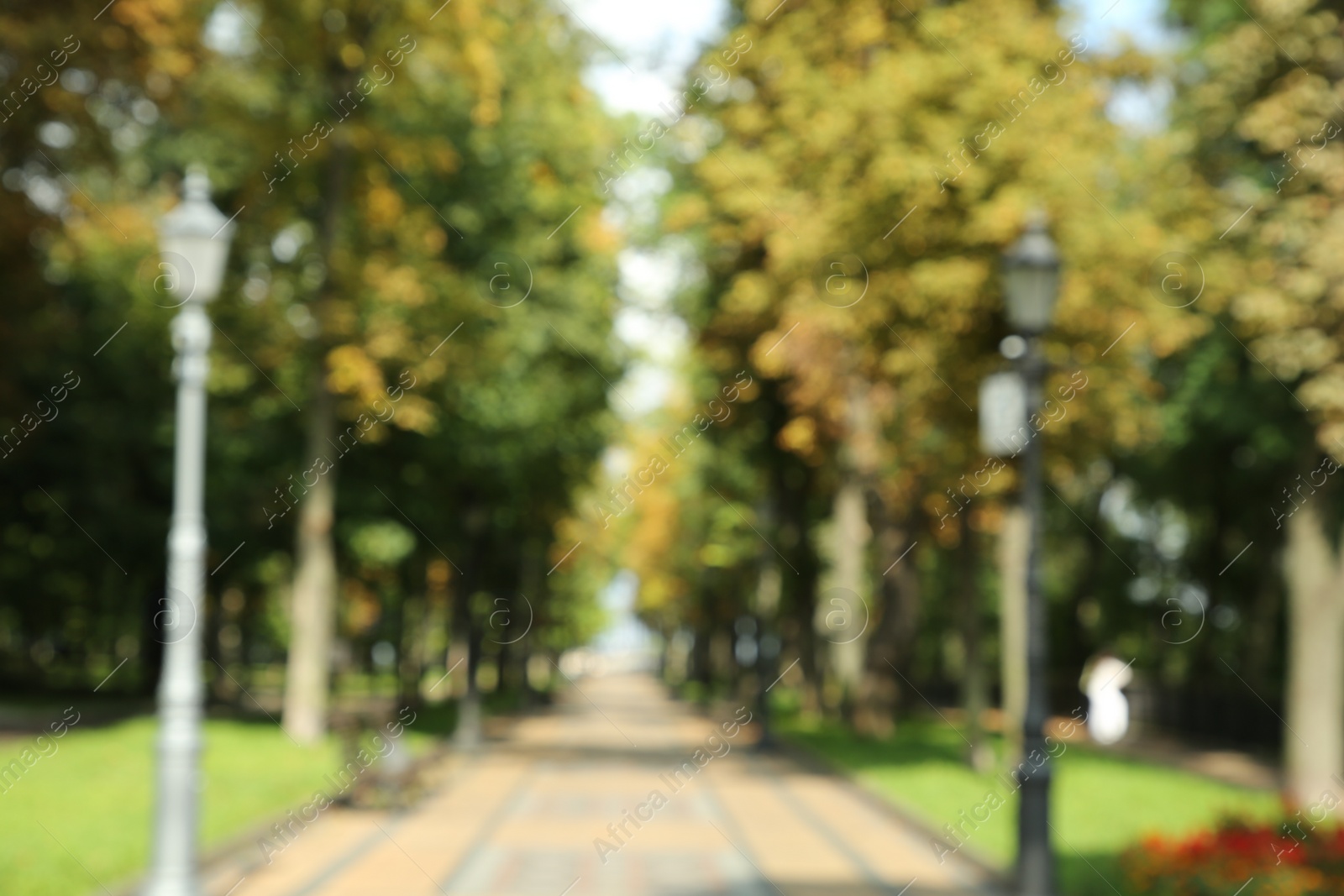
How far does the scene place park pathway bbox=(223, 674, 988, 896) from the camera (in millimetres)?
12867

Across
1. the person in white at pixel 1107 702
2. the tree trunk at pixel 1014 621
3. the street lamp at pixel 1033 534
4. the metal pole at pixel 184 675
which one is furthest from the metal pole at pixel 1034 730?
the tree trunk at pixel 1014 621

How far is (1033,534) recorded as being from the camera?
12.3 meters

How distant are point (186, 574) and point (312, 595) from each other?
14.1 m

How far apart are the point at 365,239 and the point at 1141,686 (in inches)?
1082

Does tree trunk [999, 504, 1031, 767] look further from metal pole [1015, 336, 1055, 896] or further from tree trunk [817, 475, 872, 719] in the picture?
metal pole [1015, 336, 1055, 896]

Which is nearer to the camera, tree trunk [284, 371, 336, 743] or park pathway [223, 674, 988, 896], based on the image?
park pathway [223, 674, 988, 896]

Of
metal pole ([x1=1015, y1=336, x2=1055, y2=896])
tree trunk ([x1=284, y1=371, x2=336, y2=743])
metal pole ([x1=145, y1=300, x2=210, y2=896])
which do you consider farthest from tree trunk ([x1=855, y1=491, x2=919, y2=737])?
metal pole ([x1=145, y1=300, x2=210, y2=896])

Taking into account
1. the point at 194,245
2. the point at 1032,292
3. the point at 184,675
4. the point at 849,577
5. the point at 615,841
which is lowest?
the point at 615,841

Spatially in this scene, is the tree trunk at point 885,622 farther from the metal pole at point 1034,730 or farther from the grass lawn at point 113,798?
the metal pole at point 1034,730

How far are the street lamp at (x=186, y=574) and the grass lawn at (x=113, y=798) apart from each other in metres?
0.55

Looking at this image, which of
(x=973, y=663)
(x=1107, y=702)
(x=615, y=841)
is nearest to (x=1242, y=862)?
(x=1107, y=702)

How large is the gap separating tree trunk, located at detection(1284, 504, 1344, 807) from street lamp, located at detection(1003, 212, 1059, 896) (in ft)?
28.4

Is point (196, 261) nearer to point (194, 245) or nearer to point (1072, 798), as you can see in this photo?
point (194, 245)

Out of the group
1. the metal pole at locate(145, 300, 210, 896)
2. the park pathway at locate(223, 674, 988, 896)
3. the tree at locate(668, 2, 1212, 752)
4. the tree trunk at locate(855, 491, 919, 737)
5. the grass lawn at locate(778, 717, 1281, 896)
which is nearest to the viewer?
the metal pole at locate(145, 300, 210, 896)
